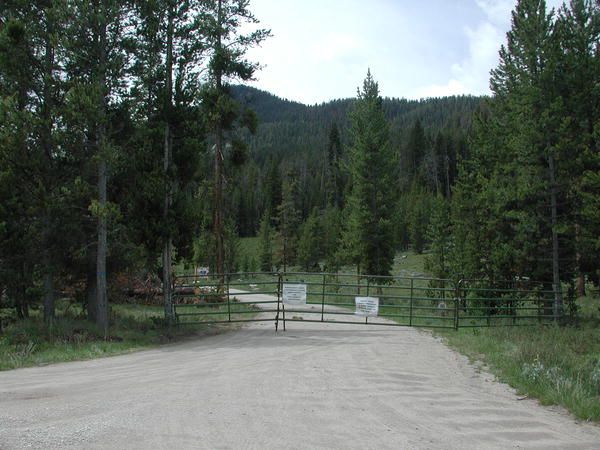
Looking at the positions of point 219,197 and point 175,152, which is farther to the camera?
point 219,197

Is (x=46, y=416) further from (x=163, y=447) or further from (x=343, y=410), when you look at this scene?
(x=343, y=410)

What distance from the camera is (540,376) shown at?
8.28 meters

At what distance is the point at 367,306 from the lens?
1662 cm

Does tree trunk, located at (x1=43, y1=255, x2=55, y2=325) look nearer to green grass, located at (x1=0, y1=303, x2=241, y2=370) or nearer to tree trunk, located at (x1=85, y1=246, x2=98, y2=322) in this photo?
green grass, located at (x1=0, y1=303, x2=241, y2=370)

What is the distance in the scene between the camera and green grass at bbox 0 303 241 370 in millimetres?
11656

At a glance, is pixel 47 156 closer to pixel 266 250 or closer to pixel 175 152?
pixel 175 152

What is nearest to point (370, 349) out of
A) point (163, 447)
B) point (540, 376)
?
point (540, 376)

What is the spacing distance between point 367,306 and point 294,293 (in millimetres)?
2560

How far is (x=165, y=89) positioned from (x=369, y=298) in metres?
10.1

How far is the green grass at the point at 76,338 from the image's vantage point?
38.2ft

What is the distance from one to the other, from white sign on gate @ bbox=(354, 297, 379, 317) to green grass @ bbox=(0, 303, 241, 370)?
4989 mm

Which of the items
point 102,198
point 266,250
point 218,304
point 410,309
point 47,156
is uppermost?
point 47,156

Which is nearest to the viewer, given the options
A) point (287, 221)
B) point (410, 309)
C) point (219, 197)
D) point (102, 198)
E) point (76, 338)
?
point (76, 338)

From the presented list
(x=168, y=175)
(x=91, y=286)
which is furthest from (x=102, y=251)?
(x=168, y=175)
